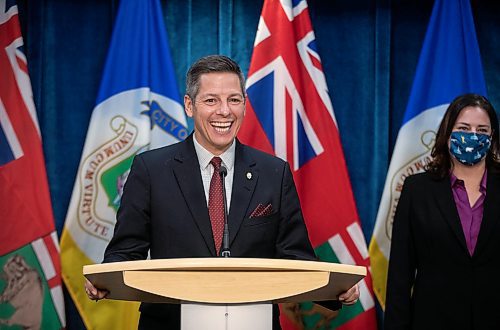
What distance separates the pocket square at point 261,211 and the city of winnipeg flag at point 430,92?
157cm

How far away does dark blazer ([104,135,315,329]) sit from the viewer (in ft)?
6.51

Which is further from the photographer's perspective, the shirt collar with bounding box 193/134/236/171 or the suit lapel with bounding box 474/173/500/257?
the suit lapel with bounding box 474/173/500/257

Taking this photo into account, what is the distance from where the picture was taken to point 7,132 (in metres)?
3.33

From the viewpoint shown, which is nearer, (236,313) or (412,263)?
(236,313)

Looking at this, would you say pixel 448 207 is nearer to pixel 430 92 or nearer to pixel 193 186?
pixel 430 92

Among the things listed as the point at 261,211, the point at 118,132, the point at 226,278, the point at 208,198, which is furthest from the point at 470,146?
the point at 226,278

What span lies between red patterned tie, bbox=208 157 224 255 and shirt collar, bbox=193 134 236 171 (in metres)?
0.10

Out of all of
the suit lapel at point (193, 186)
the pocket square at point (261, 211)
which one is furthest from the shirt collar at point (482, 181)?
the suit lapel at point (193, 186)

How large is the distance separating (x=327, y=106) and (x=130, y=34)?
103 centimetres

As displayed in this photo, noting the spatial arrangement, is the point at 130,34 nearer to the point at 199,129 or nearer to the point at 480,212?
the point at 199,129

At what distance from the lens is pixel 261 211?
205 centimetres

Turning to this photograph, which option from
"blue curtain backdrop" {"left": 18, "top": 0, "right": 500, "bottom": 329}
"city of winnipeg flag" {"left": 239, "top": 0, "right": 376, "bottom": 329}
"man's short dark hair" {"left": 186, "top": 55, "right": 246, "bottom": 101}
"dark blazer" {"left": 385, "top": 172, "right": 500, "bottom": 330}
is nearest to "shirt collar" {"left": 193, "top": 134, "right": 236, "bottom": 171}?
"man's short dark hair" {"left": 186, "top": 55, "right": 246, "bottom": 101}

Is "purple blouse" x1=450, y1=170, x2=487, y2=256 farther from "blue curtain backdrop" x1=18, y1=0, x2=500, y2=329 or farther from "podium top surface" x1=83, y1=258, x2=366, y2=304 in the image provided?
"podium top surface" x1=83, y1=258, x2=366, y2=304

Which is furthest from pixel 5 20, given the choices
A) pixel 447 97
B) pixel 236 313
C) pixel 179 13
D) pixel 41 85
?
pixel 236 313
